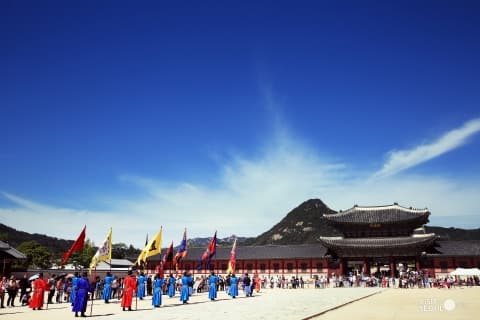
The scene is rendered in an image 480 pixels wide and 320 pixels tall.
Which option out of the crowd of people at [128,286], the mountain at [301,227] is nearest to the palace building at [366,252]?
the crowd of people at [128,286]

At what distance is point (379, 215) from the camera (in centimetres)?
5372

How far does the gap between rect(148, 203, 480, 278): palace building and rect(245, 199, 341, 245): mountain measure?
84.0 metres

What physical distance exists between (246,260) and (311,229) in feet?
316

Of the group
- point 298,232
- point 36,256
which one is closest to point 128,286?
point 36,256

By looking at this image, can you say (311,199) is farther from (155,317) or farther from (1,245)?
(155,317)

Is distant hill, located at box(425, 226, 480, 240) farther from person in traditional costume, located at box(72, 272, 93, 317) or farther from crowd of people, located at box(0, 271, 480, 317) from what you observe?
person in traditional costume, located at box(72, 272, 93, 317)

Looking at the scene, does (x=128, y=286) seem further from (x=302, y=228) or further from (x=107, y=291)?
(x=302, y=228)

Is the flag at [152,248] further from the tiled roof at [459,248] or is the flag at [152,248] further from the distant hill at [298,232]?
the distant hill at [298,232]

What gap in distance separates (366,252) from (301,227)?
107285mm

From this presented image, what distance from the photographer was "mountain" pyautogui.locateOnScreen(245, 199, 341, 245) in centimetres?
14525

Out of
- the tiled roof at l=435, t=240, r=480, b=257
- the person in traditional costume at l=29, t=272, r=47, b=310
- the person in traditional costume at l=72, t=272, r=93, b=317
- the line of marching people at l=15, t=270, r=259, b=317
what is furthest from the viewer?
the tiled roof at l=435, t=240, r=480, b=257

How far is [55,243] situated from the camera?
12675 cm

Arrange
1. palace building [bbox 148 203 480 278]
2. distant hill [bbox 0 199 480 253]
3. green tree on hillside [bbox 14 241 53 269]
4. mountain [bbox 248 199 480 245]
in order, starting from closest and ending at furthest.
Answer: palace building [bbox 148 203 480 278], green tree on hillside [bbox 14 241 53 269], distant hill [bbox 0 199 480 253], mountain [bbox 248 199 480 245]

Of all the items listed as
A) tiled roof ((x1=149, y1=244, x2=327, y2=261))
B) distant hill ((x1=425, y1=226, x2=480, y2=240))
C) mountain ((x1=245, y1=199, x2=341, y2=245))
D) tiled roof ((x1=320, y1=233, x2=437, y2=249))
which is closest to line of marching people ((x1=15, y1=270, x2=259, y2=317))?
tiled roof ((x1=320, y1=233, x2=437, y2=249))
